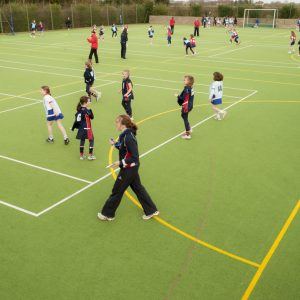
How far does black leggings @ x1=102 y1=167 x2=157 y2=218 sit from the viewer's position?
22.6ft

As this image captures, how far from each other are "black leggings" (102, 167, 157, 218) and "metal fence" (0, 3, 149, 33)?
44.1m

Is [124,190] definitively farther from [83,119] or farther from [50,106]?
[50,106]

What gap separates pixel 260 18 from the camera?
62000 millimetres

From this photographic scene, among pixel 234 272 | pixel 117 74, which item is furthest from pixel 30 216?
pixel 117 74

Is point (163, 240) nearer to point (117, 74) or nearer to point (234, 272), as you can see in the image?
point (234, 272)

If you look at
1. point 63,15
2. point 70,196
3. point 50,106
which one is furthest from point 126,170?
point 63,15

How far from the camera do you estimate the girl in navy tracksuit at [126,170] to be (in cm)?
671

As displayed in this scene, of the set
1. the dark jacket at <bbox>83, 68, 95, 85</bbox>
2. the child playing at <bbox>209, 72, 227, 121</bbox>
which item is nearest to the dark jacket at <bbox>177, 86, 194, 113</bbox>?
the child playing at <bbox>209, 72, 227, 121</bbox>

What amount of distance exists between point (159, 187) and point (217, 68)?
649 inches

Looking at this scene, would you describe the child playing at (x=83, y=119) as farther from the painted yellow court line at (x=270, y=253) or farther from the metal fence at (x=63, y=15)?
the metal fence at (x=63, y=15)

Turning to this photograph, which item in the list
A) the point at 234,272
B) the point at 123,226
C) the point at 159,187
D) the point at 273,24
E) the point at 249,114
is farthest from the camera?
the point at 273,24

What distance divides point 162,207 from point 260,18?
201 ft

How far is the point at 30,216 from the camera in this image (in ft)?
24.5

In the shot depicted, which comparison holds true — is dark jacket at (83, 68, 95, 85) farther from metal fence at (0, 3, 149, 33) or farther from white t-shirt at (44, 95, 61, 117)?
metal fence at (0, 3, 149, 33)
